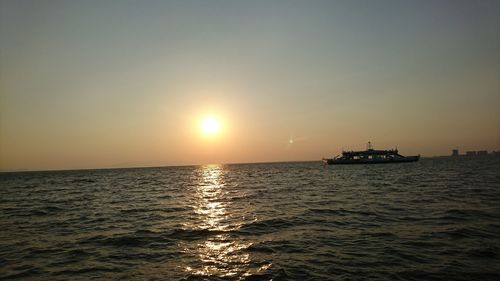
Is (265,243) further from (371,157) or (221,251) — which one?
(371,157)

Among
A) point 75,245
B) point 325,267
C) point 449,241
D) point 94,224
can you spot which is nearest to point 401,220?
point 449,241

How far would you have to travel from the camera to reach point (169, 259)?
44.7 feet

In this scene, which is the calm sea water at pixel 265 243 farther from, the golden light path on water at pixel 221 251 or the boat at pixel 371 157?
the boat at pixel 371 157

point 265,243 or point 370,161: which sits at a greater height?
point 370,161

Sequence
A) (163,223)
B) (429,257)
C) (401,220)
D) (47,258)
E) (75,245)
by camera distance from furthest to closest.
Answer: (163,223), (401,220), (75,245), (47,258), (429,257)

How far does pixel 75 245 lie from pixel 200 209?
41.5 feet

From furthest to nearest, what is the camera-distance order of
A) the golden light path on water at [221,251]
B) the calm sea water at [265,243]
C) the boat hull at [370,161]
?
the boat hull at [370,161], the golden light path on water at [221,251], the calm sea water at [265,243]

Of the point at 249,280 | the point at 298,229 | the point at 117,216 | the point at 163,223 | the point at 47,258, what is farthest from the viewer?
the point at 117,216

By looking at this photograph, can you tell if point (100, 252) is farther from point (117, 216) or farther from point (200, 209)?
point (200, 209)

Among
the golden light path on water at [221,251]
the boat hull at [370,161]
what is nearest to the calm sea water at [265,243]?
the golden light path on water at [221,251]

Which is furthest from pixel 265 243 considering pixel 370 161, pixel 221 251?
pixel 370 161

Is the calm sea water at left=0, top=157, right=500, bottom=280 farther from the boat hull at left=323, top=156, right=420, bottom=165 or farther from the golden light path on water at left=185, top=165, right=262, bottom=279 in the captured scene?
the boat hull at left=323, top=156, right=420, bottom=165

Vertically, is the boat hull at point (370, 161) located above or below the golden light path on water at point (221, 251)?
above

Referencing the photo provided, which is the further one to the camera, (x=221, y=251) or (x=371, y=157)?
(x=371, y=157)
